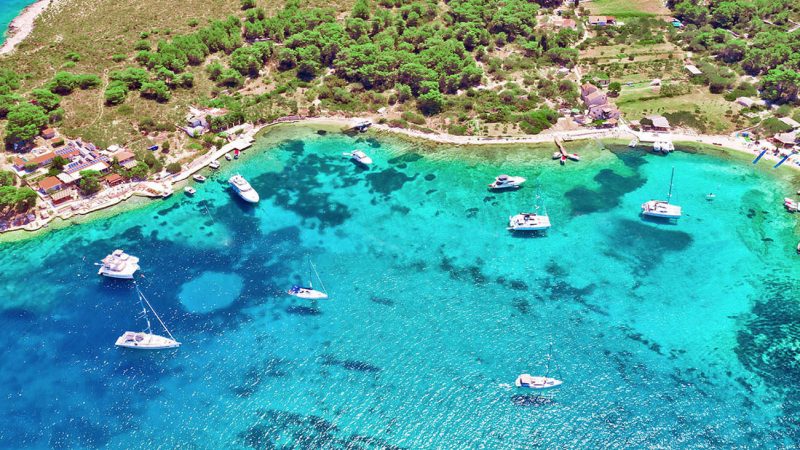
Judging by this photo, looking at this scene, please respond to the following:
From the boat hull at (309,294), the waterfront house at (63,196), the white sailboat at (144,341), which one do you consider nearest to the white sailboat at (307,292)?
the boat hull at (309,294)

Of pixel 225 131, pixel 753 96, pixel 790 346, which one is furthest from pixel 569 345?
pixel 753 96

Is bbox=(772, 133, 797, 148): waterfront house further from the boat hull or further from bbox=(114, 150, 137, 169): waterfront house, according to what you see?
bbox=(114, 150, 137, 169): waterfront house

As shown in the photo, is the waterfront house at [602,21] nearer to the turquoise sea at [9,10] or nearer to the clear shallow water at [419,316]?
the clear shallow water at [419,316]

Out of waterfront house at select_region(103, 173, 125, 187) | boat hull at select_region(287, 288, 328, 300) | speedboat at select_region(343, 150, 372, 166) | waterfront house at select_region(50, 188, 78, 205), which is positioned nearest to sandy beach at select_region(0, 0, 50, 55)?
waterfront house at select_region(50, 188, 78, 205)

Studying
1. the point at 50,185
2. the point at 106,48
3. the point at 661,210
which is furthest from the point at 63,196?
the point at 661,210

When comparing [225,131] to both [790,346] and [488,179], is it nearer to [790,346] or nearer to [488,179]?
[488,179]

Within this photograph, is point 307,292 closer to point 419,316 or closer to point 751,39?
point 419,316
